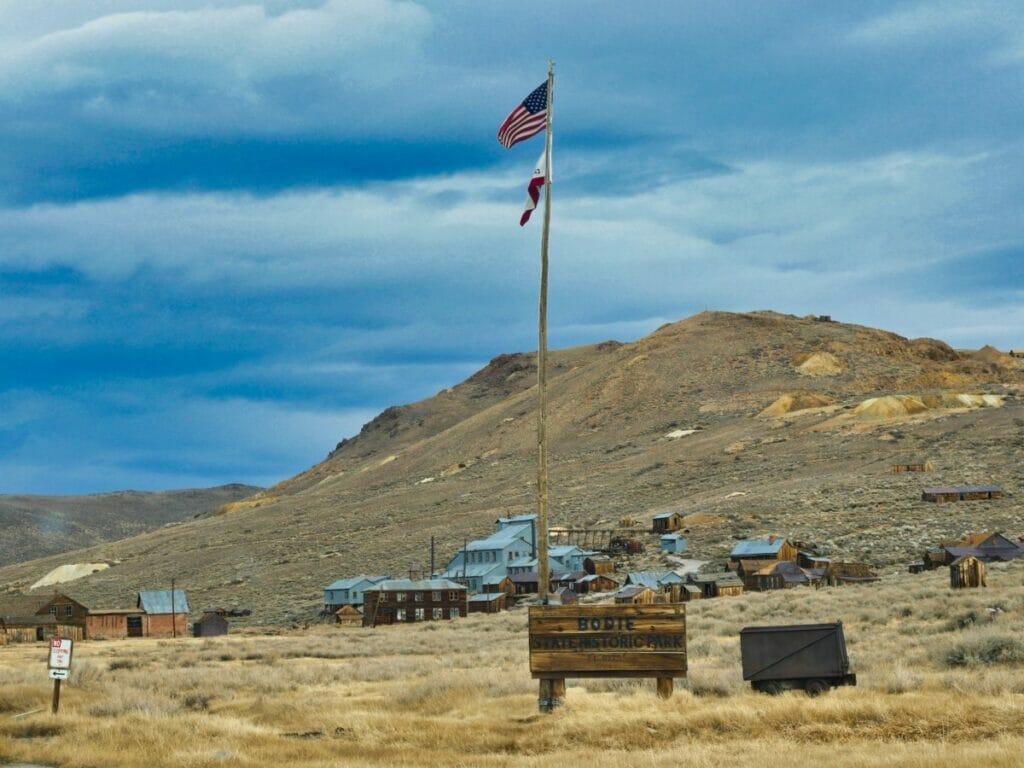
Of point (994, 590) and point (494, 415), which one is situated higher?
point (494, 415)

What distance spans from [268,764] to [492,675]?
10106mm

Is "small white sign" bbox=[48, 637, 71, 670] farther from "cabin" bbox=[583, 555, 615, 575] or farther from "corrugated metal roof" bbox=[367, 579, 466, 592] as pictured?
"cabin" bbox=[583, 555, 615, 575]

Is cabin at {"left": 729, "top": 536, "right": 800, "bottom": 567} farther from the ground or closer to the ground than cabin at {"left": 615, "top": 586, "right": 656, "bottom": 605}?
farther from the ground

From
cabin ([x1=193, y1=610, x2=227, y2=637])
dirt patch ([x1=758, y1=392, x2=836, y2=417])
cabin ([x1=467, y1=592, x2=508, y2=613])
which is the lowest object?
cabin ([x1=193, y1=610, x2=227, y2=637])

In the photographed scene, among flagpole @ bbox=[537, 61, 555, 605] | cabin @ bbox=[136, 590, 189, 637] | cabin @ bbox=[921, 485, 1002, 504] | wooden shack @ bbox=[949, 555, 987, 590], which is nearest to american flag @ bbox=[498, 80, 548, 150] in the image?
flagpole @ bbox=[537, 61, 555, 605]

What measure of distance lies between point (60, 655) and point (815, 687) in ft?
42.9

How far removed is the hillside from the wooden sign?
179 ft

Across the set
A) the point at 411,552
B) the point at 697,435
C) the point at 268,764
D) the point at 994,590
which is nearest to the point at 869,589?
the point at 994,590

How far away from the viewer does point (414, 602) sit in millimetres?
76562

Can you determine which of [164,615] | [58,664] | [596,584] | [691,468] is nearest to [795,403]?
[691,468]

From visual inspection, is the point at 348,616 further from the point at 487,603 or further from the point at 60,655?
the point at 60,655

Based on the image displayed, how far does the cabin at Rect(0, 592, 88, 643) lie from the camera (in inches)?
2862

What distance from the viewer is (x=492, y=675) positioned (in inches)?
979

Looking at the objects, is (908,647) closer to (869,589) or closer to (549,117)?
(549,117)
